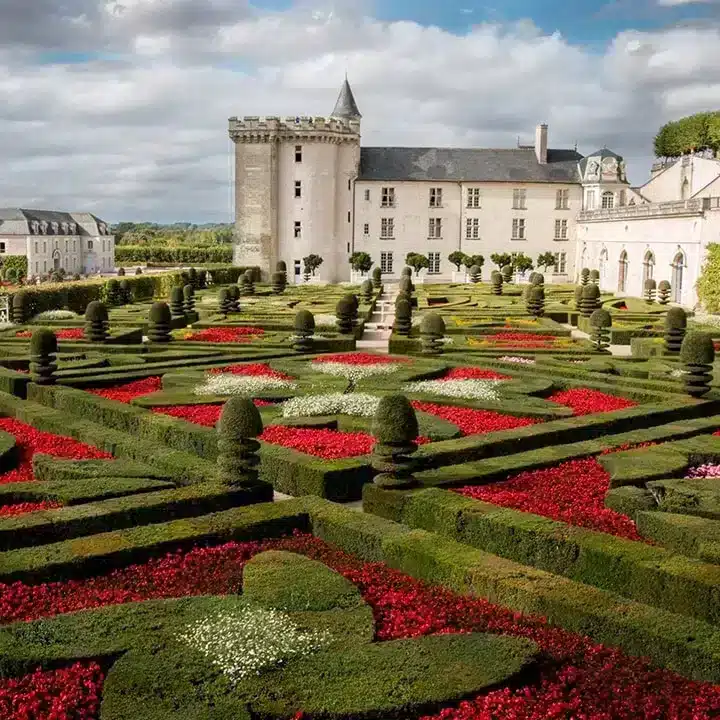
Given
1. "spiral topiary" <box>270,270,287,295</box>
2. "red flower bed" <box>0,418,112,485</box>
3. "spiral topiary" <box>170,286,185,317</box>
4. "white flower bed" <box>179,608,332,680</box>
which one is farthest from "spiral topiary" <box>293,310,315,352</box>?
"spiral topiary" <box>270,270,287,295</box>

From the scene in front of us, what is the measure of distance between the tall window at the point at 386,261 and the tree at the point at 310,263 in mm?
4708

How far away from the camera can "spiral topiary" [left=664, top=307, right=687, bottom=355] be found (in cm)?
1911

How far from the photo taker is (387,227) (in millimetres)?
57875

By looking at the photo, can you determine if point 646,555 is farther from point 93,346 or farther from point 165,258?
point 165,258

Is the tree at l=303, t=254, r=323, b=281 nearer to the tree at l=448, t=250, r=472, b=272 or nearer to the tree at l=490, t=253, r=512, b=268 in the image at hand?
the tree at l=448, t=250, r=472, b=272

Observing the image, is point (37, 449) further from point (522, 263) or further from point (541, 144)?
point (541, 144)

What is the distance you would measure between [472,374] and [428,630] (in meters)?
10.3

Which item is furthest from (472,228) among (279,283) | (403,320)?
(403,320)

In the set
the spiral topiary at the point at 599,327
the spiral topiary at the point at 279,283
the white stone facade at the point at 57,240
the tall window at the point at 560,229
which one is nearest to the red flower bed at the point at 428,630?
the spiral topiary at the point at 599,327

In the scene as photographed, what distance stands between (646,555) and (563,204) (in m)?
53.1

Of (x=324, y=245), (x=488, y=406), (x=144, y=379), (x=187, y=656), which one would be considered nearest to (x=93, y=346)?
(x=144, y=379)

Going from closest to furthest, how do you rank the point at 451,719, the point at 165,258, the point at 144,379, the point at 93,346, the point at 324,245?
the point at 451,719
the point at 144,379
the point at 93,346
the point at 324,245
the point at 165,258

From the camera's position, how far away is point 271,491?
9156mm

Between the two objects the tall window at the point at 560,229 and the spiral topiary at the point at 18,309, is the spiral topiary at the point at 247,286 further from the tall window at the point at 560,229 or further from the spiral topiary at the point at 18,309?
the tall window at the point at 560,229
